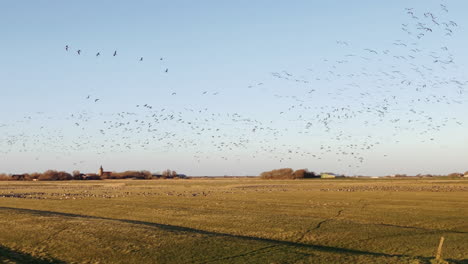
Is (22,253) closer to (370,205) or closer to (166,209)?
(166,209)

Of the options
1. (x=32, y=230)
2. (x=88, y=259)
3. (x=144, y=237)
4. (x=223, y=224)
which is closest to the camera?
(x=88, y=259)

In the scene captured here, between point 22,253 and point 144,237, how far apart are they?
26.7ft

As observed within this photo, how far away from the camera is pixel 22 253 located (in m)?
31.1

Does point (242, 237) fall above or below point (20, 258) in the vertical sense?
above

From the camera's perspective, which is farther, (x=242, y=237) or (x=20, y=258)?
(x=242, y=237)

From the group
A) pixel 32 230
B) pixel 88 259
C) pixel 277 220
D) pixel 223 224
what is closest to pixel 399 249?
pixel 277 220

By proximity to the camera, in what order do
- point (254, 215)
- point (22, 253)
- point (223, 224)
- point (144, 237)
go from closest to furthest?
1. point (22, 253)
2. point (144, 237)
3. point (223, 224)
4. point (254, 215)

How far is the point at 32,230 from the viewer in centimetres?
3884

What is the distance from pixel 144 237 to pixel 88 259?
18.9 ft

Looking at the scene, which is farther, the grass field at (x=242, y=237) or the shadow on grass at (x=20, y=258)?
the grass field at (x=242, y=237)

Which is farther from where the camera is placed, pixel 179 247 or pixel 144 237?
pixel 144 237

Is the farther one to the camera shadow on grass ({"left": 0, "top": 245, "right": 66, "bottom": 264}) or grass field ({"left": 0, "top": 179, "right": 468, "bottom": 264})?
grass field ({"left": 0, "top": 179, "right": 468, "bottom": 264})

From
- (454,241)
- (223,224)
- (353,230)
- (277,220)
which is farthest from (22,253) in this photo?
(454,241)

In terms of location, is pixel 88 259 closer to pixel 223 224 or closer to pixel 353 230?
pixel 223 224
